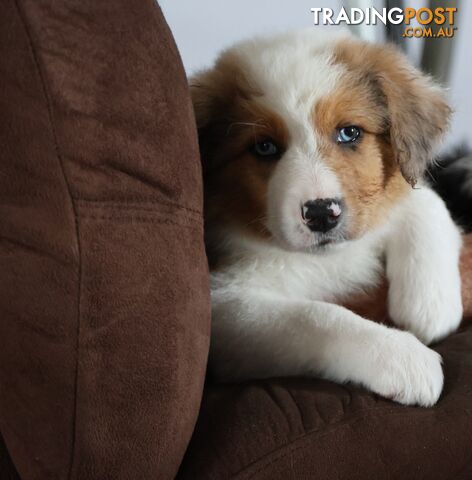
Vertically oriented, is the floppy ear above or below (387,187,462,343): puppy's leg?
above

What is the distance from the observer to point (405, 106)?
1684 millimetres

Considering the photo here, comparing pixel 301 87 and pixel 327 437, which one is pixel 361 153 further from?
pixel 327 437

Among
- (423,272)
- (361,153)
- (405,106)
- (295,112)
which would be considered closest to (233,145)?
(295,112)

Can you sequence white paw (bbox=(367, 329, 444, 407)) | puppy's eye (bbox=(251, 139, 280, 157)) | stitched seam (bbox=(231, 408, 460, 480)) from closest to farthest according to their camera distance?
1. stitched seam (bbox=(231, 408, 460, 480))
2. white paw (bbox=(367, 329, 444, 407))
3. puppy's eye (bbox=(251, 139, 280, 157))

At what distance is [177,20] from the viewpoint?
2939 mm

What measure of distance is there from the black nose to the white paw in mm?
285

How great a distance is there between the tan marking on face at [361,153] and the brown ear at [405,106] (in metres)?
0.03

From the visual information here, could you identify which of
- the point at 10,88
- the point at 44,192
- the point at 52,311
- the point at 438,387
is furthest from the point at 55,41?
the point at 438,387

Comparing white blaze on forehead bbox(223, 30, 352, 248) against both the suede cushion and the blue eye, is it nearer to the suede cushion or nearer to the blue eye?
the blue eye

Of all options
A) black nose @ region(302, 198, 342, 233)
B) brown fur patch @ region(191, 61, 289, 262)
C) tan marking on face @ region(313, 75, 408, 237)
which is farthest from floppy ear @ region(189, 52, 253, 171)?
black nose @ region(302, 198, 342, 233)

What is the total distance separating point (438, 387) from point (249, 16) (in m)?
2.22

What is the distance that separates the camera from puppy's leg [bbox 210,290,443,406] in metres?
1.31

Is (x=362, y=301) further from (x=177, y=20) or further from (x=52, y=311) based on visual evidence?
(x=177, y=20)

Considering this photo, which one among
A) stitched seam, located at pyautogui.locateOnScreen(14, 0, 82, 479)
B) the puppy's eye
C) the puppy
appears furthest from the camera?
the puppy's eye
